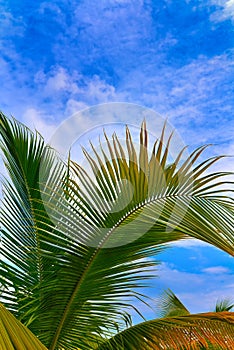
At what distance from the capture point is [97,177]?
3.01 metres

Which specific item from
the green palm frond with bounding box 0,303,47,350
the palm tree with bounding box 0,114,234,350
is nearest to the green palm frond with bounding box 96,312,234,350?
the palm tree with bounding box 0,114,234,350

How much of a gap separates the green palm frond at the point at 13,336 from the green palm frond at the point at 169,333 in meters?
2.10

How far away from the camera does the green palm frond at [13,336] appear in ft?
4.85

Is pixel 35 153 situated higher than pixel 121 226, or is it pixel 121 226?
pixel 35 153

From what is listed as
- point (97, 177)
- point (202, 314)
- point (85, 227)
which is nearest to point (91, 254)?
point (85, 227)

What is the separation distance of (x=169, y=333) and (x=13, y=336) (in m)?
2.30

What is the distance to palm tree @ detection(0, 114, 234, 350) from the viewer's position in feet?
9.45

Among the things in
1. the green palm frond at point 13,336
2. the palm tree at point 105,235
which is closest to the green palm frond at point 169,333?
the palm tree at point 105,235

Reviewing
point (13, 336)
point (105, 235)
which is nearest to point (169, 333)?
point (105, 235)

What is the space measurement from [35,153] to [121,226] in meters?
1.67

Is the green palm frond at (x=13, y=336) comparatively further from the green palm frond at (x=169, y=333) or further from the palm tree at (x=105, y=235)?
the green palm frond at (x=169, y=333)

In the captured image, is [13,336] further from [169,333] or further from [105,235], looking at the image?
[169,333]

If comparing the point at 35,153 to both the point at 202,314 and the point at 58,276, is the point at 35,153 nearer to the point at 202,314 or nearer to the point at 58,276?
the point at 58,276

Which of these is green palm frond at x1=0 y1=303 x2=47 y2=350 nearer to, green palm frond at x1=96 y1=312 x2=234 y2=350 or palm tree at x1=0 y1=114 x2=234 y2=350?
palm tree at x1=0 y1=114 x2=234 y2=350
